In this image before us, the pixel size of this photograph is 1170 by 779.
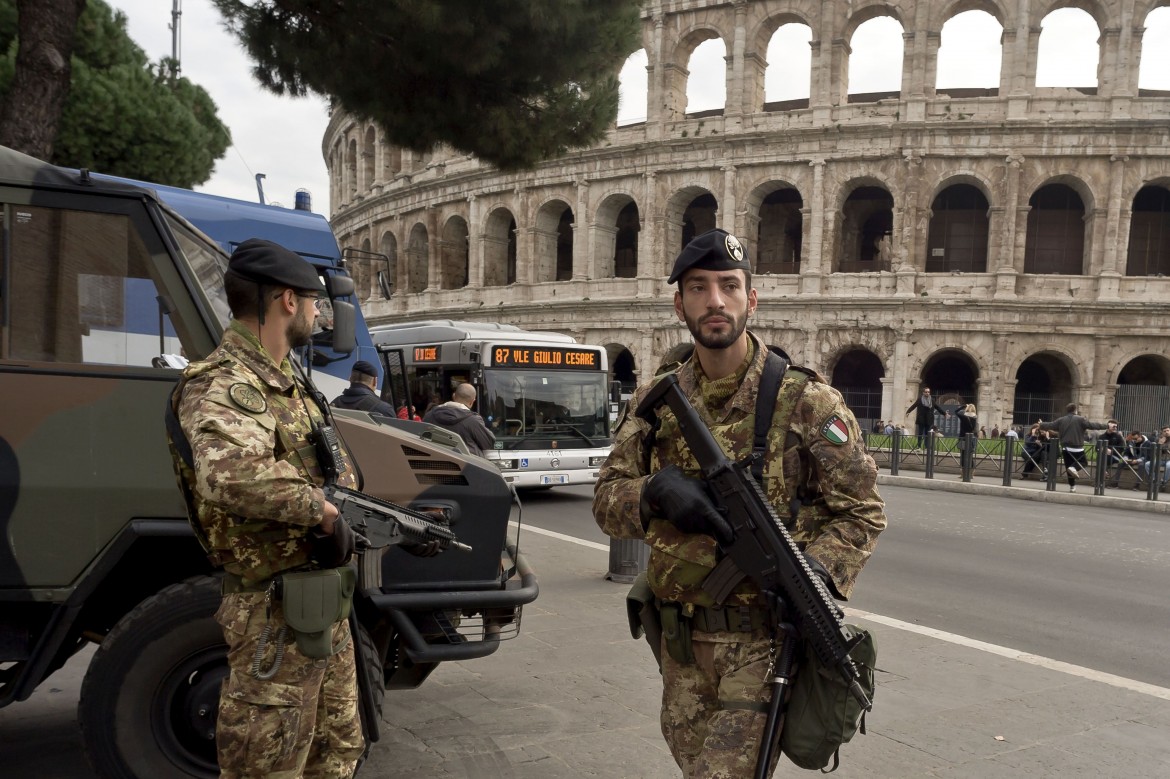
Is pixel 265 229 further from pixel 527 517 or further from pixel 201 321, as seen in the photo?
pixel 201 321

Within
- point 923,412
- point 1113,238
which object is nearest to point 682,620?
point 923,412

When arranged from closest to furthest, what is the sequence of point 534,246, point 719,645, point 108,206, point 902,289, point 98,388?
point 719,645 → point 98,388 → point 108,206 → point 902,289 → point 534,246

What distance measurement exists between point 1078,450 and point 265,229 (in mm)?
16719

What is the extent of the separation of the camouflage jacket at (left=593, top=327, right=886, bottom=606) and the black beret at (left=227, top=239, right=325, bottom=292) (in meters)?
1.17

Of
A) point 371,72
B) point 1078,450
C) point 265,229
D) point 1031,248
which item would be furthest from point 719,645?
point 1031,248

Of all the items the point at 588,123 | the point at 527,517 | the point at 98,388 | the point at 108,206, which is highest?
the point at 588,123

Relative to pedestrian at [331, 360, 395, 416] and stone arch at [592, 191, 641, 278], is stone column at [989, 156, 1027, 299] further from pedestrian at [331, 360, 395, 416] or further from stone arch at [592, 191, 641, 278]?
pedestrian at [331, 360, 395, 416]

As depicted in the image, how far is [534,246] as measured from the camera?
33.6 metres

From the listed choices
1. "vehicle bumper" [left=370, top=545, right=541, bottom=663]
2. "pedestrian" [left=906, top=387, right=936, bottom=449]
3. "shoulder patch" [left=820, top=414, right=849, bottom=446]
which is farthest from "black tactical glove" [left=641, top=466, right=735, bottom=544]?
"pedestrian" [left=906, top=387, right=936, bottom=449]

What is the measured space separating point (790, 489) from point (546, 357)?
465 inches

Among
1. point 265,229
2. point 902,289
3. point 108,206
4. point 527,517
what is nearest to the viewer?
point 108,206

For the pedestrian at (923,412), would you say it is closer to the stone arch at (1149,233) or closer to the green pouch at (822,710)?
the stone arch at (1149,233)

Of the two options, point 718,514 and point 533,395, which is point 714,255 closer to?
point 718,514

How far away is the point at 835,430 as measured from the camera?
8.07 ft
